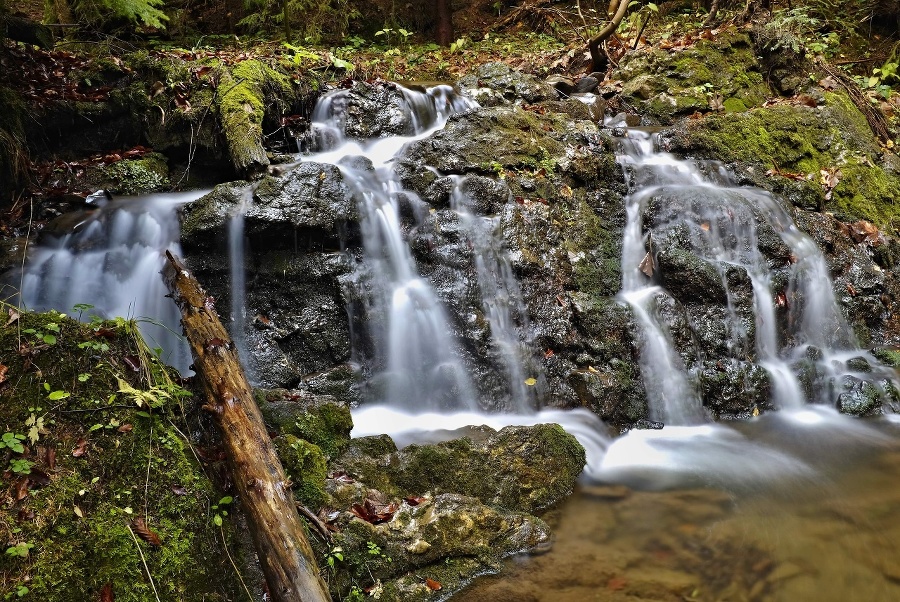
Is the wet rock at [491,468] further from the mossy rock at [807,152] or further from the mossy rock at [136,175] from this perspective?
the mossy rock at [807,152]

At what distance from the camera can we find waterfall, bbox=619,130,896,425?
240 inches

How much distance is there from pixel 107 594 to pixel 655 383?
4990mm

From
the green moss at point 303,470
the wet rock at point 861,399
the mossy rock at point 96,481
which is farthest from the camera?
the wet rock at point 861,399

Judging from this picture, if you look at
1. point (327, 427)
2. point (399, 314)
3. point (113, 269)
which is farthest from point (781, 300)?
point (113, 269)

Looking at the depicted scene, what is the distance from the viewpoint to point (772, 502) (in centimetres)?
449

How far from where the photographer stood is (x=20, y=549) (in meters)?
2.36

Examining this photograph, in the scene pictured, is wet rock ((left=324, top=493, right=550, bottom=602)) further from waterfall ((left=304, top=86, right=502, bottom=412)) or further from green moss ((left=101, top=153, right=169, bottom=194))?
green moss ((left=101, top=153, right=169, bottom=194))

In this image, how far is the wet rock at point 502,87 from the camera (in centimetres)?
1012

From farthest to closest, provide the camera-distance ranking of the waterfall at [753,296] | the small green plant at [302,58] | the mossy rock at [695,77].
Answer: the mossy rock at [695,77] → the small green plant at [302,58] → the waterfall at [753,296]

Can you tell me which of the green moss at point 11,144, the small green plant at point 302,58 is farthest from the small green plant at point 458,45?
the green moss at point 11,144

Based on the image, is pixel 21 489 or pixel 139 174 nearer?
pixel 21 489

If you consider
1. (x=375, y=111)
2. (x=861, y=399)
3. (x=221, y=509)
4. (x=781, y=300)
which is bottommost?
(x=861, y=399)

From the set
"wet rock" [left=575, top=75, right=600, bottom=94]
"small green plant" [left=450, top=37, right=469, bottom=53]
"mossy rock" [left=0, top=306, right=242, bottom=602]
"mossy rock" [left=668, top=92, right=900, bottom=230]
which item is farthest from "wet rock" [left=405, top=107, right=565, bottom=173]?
"small green plant" [left=450, top=37, right=469, bottom=53]

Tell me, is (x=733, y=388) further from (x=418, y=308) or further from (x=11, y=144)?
(x=11, y=144)
